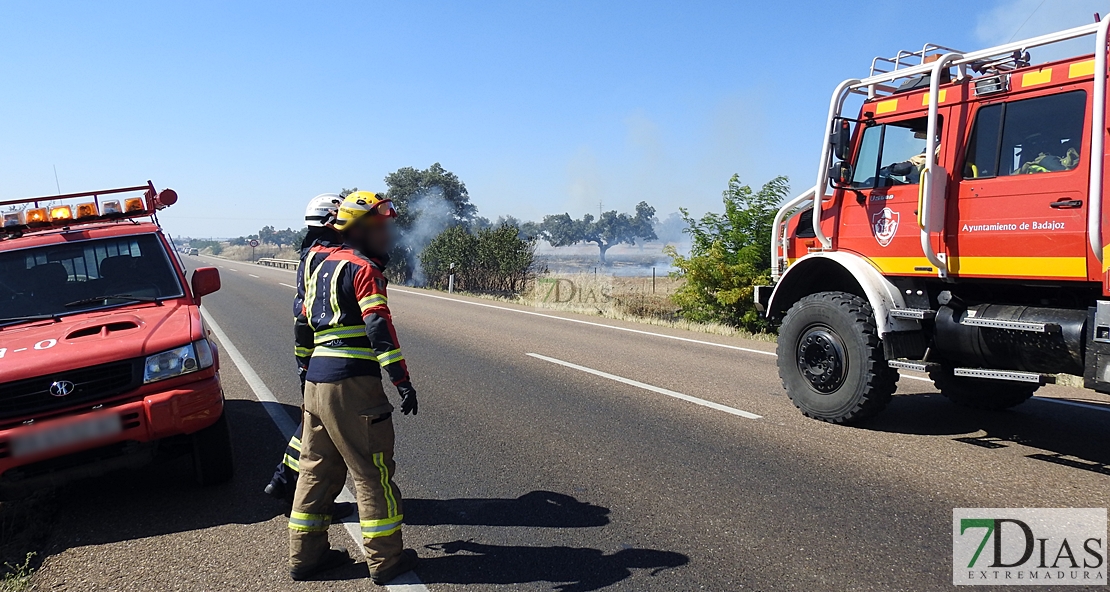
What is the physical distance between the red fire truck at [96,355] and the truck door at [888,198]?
210 inches

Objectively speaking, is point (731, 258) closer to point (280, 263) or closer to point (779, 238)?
point (779, 238)

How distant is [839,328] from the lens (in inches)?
248

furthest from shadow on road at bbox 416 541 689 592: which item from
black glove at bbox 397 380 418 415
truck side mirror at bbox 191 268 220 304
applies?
truck side mirror at bbox 191 268 220 304

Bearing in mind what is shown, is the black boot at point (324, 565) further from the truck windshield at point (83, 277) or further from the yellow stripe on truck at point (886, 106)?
the yellow stripe on truck at point (886, 106)

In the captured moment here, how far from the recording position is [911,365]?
575 cm

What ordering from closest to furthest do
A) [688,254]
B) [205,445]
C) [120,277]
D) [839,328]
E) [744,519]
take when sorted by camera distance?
[744,519]
[205,445]
[120,277]
[839,328]
[688,254]

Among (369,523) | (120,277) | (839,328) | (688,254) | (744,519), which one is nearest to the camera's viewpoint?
(369,523)

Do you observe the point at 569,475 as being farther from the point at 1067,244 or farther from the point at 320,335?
the point at 1067,244

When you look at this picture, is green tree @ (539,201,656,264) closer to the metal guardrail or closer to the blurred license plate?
the metal guardrail

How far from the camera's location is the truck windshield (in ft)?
17.0

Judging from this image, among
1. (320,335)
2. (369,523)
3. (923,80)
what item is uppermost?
(923,80)

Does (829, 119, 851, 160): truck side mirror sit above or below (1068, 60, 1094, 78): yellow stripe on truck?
below

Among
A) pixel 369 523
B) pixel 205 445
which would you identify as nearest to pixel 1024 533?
pixel 369 523

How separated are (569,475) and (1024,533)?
271 centimetres
